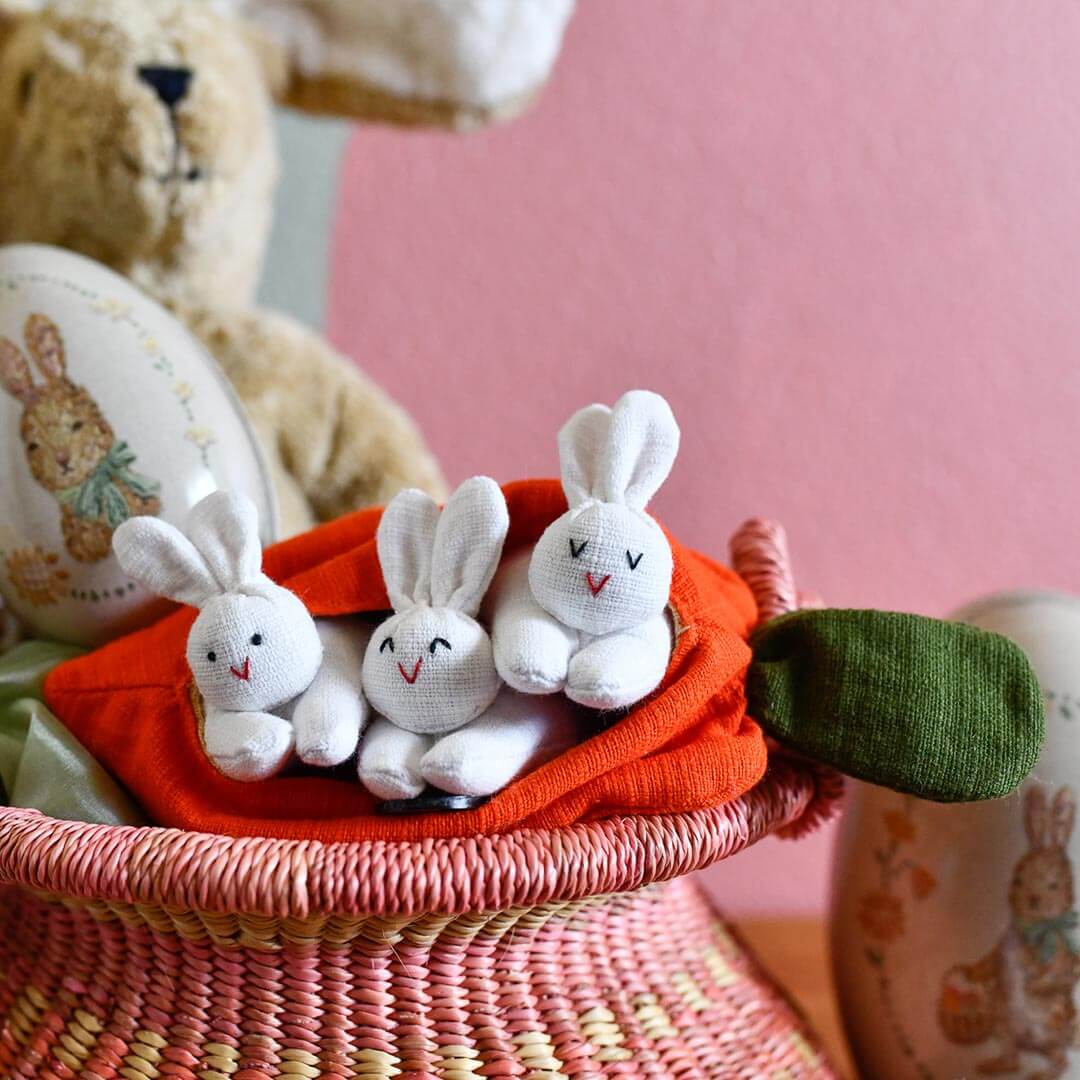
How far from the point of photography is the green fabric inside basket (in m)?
0.50

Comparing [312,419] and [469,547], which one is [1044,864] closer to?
[469,547]

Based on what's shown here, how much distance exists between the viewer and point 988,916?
0.60m

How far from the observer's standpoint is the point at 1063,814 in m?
0.58

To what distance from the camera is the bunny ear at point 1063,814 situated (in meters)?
0.58

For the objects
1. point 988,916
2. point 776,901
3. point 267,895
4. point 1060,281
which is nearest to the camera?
point 267,895

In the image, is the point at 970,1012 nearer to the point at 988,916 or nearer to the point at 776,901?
the point at 988,916

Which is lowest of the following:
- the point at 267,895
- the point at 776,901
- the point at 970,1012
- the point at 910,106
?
the point at 776,901

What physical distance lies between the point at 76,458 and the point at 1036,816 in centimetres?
53

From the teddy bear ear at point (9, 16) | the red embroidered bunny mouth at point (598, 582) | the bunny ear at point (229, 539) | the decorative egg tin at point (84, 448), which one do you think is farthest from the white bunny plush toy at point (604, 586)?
the teddy bear ear at point (9, 16)

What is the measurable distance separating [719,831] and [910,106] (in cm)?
77

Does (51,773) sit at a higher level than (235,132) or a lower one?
lower

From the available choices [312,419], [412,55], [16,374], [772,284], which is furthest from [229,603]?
[772,284]

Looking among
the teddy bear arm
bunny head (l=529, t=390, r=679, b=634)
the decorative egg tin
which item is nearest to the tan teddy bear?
the teddy bear arm

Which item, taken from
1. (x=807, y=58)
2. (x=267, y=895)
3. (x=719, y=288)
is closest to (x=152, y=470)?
(x=267, y=895)
